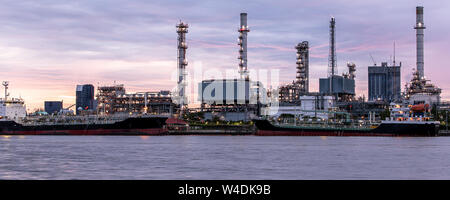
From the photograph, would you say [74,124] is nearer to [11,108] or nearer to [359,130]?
[11,108]

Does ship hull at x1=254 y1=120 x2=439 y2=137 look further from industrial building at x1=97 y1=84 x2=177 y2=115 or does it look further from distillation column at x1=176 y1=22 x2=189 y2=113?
industrial building at x1=97 y1=84 x2=177 y2=115

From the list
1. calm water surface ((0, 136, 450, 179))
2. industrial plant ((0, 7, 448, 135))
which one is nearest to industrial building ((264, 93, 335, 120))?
industrial plant ((0, 7, 448, 135))

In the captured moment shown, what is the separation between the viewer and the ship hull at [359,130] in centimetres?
9919

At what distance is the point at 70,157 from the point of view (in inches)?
1831

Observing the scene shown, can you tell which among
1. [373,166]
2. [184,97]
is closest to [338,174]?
[373,166]

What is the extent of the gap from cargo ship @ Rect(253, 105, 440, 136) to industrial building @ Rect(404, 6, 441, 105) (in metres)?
49.9

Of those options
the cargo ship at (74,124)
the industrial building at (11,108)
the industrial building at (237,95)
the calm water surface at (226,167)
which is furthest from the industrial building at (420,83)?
the calm water surface at (226,167)

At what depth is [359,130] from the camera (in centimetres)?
10600

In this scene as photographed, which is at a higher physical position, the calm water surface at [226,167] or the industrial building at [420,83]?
the industrial building at [420,83]

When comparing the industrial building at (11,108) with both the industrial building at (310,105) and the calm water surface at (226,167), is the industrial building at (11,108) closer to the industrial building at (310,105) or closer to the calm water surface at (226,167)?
the industrial building at (310,105)

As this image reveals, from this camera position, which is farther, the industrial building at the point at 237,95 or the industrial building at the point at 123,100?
the industrial building at the point at 123,100

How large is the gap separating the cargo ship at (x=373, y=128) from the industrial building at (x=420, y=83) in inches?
1964

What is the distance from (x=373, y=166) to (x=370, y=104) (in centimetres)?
12758

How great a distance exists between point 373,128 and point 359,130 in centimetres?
249
